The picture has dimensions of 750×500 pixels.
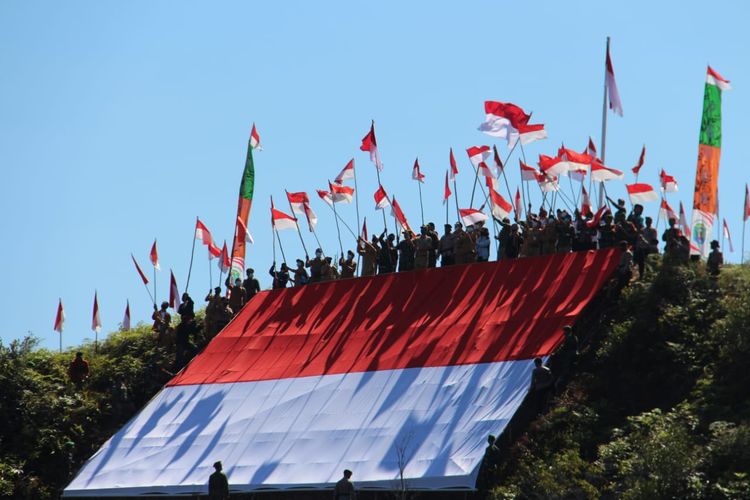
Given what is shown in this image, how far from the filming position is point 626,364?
29203 millimetres

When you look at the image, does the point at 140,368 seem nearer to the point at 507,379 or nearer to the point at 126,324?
the point at 126,324

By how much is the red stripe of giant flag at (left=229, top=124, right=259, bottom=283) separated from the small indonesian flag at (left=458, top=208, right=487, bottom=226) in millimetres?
8114

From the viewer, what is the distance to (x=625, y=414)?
28.0m

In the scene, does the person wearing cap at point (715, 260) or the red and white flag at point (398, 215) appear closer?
the person wearing cap at point (715, 260)

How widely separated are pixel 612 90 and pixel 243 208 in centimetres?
1126

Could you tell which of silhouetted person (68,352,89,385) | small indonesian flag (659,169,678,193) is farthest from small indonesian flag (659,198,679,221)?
silhouetted person (68,352,89,385)

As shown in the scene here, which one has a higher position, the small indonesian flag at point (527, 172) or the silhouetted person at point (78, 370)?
the small indonesian flag at point (527, 172)

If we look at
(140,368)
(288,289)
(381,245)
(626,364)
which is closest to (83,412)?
(140,368)

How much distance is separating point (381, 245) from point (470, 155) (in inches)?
158

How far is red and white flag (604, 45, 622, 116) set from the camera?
39.7 metres

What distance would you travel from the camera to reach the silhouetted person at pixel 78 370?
3731cm

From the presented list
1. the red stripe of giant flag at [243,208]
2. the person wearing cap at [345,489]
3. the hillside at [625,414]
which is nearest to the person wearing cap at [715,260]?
the hillside at [625,414]

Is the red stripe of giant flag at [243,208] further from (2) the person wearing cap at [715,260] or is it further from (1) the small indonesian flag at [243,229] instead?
(2) the person wearing cap at [715,260]

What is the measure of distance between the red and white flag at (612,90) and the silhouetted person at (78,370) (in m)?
16.1
